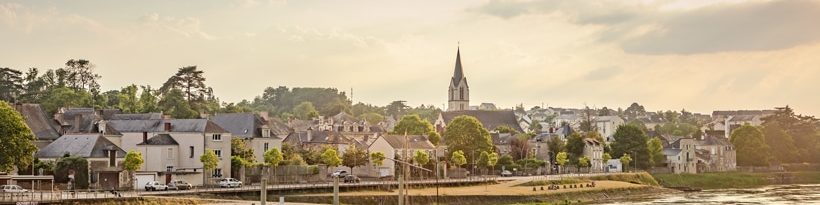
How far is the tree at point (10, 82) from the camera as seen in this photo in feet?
437

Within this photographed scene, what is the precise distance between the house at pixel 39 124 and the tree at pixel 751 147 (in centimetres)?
10278

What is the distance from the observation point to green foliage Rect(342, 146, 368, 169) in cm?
10188

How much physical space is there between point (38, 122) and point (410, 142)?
41.0m

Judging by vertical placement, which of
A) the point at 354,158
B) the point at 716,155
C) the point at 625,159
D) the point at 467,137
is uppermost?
the point at 467,137

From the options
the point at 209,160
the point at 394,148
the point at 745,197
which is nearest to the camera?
the point at 209,160

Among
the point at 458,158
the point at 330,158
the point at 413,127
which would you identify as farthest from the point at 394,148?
the point at 413,127

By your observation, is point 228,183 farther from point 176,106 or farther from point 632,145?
point 632,145

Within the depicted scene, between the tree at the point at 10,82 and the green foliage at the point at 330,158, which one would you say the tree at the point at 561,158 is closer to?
the green foliage at the point at 330,158

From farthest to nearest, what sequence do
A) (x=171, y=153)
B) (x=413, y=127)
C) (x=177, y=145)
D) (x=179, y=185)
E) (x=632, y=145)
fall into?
(x=632, y=145) < (x=413, y=127) < (x=177, y=145) < (x=171, y=153) < (x=179, y=185)

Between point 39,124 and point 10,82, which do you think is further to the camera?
point 10,82

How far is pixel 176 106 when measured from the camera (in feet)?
378

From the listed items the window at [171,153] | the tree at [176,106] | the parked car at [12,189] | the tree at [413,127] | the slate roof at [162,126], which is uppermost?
the tree at [176,106]

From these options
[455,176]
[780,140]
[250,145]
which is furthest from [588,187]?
[780,140]

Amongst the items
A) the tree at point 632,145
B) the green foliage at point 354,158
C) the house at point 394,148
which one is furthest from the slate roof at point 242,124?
the tree at point 632,145
